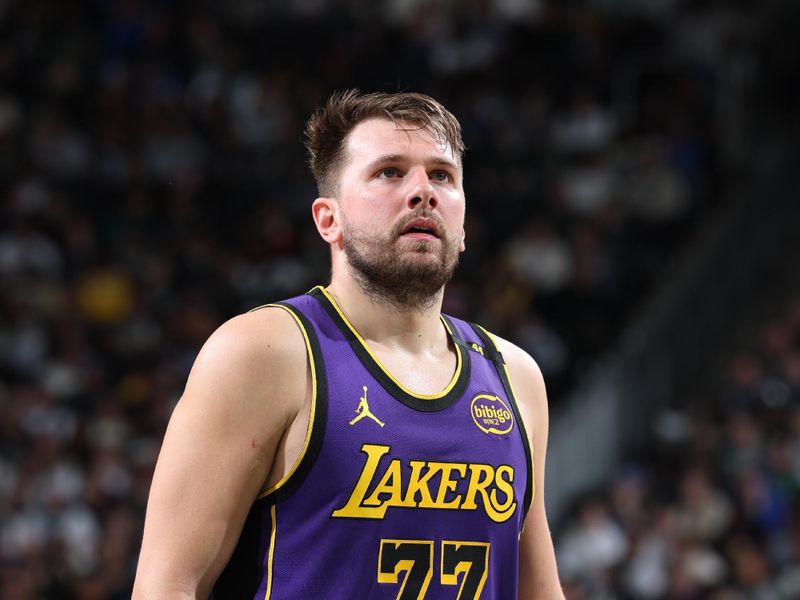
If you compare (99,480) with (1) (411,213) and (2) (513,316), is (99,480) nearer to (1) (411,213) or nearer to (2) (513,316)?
(2) (513,316)

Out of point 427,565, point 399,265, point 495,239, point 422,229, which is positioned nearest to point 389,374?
point 399,265

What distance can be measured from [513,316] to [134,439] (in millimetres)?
3636

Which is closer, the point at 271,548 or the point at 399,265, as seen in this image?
the point at 271,548

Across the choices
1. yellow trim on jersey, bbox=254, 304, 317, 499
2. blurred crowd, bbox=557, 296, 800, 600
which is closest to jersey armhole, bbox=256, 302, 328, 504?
yellow trim on jersey, bbox=254, 304, 317, 499

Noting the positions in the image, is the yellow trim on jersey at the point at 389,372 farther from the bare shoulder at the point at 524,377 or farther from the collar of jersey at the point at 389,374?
the bare shoulder at the point at 524,377

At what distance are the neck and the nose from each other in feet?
0.90

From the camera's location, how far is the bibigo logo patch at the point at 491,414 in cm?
331

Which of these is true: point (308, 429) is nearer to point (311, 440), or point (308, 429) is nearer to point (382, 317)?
point (311, 440)

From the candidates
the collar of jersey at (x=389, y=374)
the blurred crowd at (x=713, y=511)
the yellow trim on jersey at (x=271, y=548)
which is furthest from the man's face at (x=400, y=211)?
the blurred crowd at (x=713, y=511)

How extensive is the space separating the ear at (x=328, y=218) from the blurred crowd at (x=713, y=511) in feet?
22.7

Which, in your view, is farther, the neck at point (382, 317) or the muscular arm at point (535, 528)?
the muscular arm at point (535, 528)

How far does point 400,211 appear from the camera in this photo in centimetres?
328

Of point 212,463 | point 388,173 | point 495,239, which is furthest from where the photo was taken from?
point 495,239

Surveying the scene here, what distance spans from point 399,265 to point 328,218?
295 millimetres
